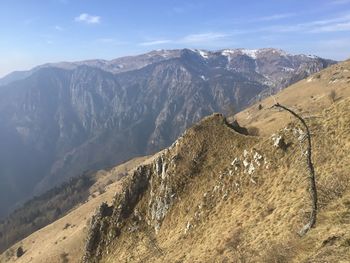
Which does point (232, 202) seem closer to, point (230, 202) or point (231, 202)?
point (231, 202)

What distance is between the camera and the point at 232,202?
52.0m

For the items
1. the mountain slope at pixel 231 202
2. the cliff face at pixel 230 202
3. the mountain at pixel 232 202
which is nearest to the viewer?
the mountain at pixel 232 202

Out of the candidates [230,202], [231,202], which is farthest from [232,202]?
[230,202]

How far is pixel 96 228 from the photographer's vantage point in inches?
2810

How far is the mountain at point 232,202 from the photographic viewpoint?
2962 cm

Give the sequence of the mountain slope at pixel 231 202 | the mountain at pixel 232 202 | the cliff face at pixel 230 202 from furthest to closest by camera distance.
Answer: the cliff face at pixel 230 202 < the mountain slope at pixel 231 202 < the mountain at pixel 232 202

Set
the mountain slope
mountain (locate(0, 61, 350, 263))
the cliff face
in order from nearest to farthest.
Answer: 1. mountain (locate(0, 61, 350, 263))
2. the mountain slope
3. the cliff face

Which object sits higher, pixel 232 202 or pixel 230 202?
pixel 232 202

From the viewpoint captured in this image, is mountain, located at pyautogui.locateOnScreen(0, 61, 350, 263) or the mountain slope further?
the mountain slope

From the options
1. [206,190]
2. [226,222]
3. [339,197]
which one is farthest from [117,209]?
[339,197]

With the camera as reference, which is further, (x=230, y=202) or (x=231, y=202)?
(x=230, y=202)

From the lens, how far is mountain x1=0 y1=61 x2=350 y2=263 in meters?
29.6

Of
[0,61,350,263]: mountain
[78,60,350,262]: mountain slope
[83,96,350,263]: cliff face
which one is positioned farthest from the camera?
[83,96,350,263]: cliff face

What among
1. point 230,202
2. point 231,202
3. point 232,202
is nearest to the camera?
point 232,202
